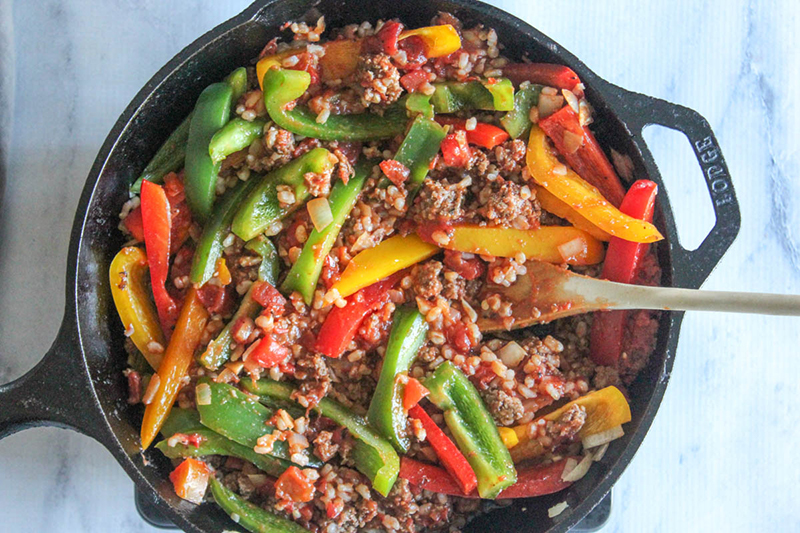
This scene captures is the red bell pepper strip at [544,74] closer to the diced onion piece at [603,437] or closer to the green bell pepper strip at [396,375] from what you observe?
the green bell pepper strip at [396,375]

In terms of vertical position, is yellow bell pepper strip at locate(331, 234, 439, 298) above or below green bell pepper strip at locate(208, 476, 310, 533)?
above

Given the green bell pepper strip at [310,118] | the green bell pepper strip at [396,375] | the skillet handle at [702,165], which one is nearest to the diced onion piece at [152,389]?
the green bell pepper strip at [396,375]

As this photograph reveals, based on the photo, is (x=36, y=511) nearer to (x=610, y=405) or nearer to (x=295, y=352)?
(x=295, y=352)

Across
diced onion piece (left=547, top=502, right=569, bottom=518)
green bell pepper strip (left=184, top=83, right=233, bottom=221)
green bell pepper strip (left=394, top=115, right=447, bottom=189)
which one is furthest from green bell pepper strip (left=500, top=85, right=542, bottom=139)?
diced onion piece (left=547, top=502, right=569, bottom=518)

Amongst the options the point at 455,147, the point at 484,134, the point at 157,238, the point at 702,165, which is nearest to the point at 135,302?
the point at 157,238

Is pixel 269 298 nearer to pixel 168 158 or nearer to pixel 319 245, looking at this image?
pixel 319 245

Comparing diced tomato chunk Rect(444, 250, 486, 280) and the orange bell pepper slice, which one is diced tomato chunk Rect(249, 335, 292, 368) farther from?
the orange bell pepper slice

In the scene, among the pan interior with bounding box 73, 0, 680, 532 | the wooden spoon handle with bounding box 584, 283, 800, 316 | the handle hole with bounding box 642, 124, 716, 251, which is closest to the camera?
the wooden spoon handle with bounding box 584, 283, 800, 316
